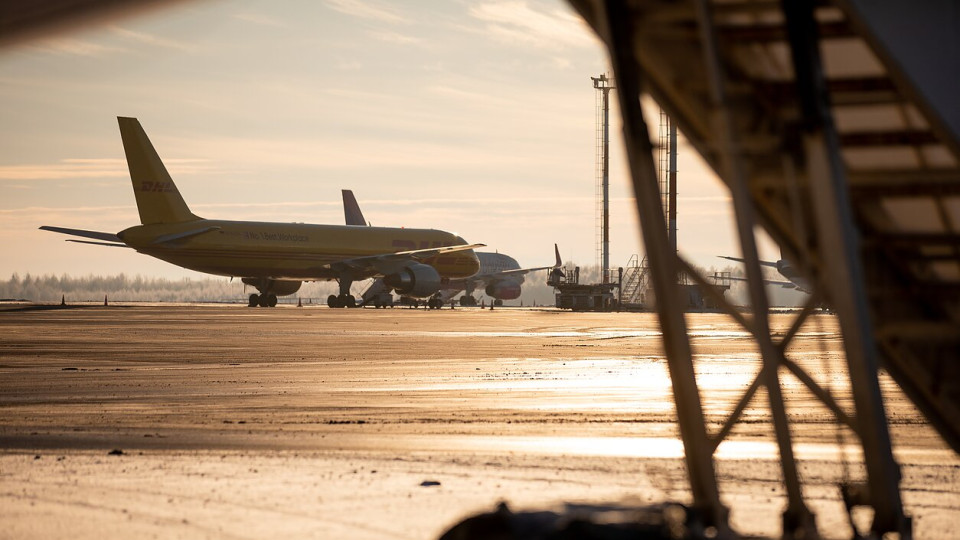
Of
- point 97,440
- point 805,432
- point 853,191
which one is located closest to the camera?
point 853,191

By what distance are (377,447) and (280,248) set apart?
68.8 meters

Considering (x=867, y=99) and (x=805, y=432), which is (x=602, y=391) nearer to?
(x=805, y=432)

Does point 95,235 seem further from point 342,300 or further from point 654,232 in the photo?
point 654,232

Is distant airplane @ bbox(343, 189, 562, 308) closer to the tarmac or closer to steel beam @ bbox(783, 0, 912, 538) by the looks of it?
the tarmac

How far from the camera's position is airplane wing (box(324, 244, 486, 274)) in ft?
274

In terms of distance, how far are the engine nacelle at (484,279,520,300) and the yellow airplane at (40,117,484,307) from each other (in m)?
24.0

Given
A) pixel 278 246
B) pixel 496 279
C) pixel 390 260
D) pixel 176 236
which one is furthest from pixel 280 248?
pixel 496 279

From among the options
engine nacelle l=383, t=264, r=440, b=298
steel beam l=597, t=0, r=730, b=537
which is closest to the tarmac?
steel beam l=597, t=0, r=730, b=537

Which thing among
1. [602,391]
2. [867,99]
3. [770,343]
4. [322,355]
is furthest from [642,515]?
[322,355]

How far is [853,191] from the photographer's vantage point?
736 centimetres

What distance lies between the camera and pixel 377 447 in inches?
464

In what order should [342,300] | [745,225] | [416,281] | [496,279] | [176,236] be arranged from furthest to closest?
[496,279], [342,300], [416,281], [176,236], [745,225]

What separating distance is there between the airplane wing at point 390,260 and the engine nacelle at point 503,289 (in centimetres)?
2701

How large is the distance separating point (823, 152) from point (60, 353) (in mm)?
25994
